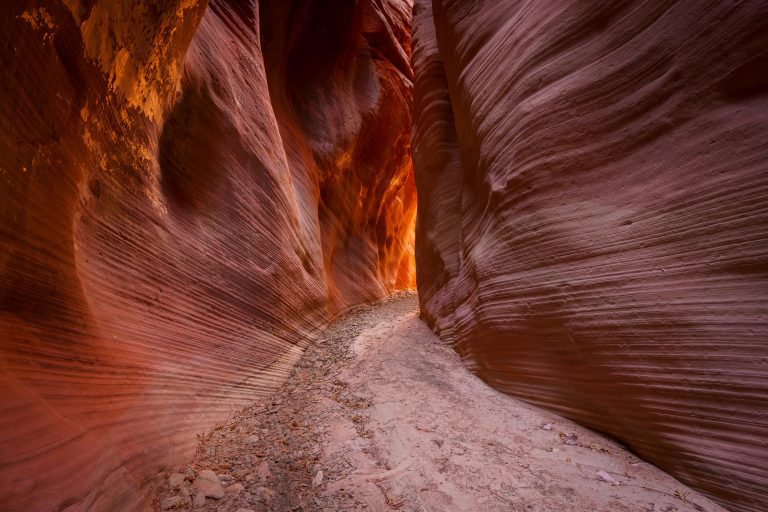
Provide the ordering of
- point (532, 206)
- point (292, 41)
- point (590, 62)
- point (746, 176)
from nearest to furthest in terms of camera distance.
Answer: point (746, 176) < point (590, 62) < point (532, 206) < point (292, 41)

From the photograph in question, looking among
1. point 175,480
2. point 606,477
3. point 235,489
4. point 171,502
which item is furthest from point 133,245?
point 606,477

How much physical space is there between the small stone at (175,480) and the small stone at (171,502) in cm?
11

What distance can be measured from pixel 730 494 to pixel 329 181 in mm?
7852

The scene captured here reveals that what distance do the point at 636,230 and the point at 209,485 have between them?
10.4ft

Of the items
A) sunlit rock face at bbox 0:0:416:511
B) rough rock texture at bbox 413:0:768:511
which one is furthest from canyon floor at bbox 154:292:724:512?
sunlit rock face at bbox 0:0:416:511

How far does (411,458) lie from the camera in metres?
2.42

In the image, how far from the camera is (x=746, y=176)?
1.95 meters

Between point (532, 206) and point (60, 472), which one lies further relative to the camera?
point (532, 206)

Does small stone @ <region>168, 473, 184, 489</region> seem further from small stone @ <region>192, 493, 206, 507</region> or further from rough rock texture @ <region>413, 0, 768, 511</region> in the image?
rough rock texture @ <region>413, 0, 768, 511</region>

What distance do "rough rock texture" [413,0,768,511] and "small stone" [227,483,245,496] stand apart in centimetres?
231

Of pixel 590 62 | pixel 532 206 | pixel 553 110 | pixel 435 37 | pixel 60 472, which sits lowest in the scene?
pixel 60 472

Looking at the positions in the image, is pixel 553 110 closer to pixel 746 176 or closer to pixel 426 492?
pixel 746 176

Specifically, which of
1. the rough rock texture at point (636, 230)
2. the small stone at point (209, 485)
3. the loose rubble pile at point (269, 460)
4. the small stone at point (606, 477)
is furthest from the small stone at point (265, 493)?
the rough rock texture at point (636, 230)

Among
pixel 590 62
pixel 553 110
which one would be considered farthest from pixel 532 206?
pixel 590 62
